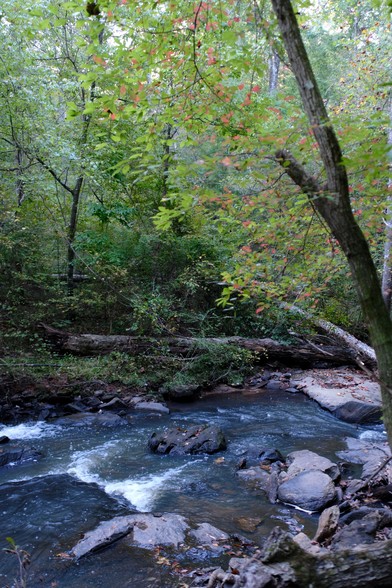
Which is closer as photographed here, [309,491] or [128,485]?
[309,491]

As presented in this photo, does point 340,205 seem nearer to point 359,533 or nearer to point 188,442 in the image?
point 359,533

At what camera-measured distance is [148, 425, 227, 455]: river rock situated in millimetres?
7520

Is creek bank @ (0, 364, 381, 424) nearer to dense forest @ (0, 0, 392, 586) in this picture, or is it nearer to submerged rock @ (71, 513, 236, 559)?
dense forest @ (0, 0, 392, 586)

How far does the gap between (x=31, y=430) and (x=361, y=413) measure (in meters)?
6.66

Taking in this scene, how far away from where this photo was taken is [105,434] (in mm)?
8453

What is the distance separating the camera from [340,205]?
98.9 inches

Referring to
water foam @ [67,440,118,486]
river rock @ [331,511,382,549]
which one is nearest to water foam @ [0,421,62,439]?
water foam @ [67,440,118,486]

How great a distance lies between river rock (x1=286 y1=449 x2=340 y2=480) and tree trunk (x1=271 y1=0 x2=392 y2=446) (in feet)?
13.2

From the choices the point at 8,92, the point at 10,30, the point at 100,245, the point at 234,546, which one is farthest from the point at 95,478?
the point at 10,30

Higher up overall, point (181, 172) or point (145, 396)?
point (181, 172)

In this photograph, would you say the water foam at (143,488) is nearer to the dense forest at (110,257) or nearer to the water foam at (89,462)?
the water foam at (89,462)

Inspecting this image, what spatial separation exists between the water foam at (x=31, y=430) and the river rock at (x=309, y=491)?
4662mm

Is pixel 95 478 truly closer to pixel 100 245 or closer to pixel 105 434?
pixel 105 434

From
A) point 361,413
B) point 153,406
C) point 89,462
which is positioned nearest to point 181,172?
point 89,462
